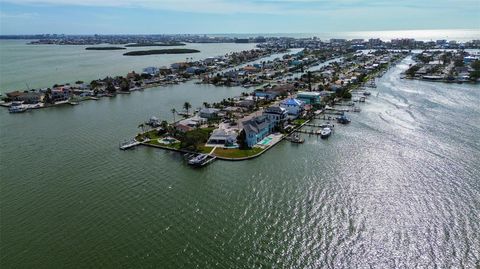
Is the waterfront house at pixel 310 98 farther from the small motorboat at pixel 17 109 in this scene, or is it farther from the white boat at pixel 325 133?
the small motorboat at pixel 17 109

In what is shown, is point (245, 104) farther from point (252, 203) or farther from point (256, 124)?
point (252, 203)

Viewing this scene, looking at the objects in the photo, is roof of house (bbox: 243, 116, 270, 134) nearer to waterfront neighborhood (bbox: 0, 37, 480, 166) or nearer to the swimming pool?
waterfront neighborhood (bbox: 0, 37, 480, 166)

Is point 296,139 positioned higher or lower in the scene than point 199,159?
higher

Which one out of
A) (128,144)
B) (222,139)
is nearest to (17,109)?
(128,144)

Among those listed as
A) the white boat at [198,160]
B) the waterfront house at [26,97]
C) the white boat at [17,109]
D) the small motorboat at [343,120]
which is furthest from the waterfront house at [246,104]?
the waterfront house at [26,97]

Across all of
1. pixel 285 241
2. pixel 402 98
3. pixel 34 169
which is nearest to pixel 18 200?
pixel 34 169

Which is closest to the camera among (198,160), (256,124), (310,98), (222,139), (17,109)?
(198,160)
